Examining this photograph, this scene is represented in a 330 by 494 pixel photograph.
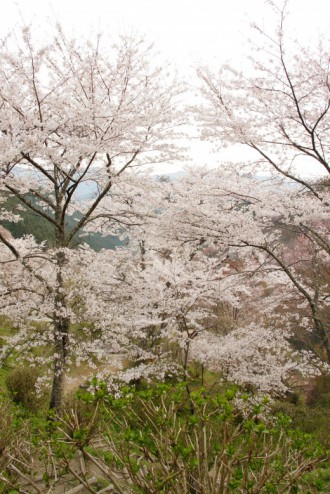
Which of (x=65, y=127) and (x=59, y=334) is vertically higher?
(x=65, y=127)

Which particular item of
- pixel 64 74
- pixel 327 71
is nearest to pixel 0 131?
pixel 64 74

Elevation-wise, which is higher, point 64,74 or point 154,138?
point 64,74

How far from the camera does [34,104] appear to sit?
5.76 metres

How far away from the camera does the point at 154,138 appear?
269 inches

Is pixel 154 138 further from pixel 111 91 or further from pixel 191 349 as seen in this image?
pixel 191 349

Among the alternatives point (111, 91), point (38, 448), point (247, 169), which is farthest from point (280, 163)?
point (38, 448)

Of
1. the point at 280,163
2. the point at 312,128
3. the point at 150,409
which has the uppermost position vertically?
the point at 312,128

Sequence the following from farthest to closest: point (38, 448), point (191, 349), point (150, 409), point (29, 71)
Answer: point (191, 349)
point (29, 71)
point (38, 448)
point (150, 409)

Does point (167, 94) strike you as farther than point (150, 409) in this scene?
Yes

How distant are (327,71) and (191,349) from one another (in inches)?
229

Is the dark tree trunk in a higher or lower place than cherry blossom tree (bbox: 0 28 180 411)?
lower

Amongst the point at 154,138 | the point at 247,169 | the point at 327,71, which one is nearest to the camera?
the point at 327,71

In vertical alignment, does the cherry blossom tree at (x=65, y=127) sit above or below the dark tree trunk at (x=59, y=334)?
above

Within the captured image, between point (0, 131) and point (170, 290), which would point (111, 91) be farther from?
point (170, 290)
